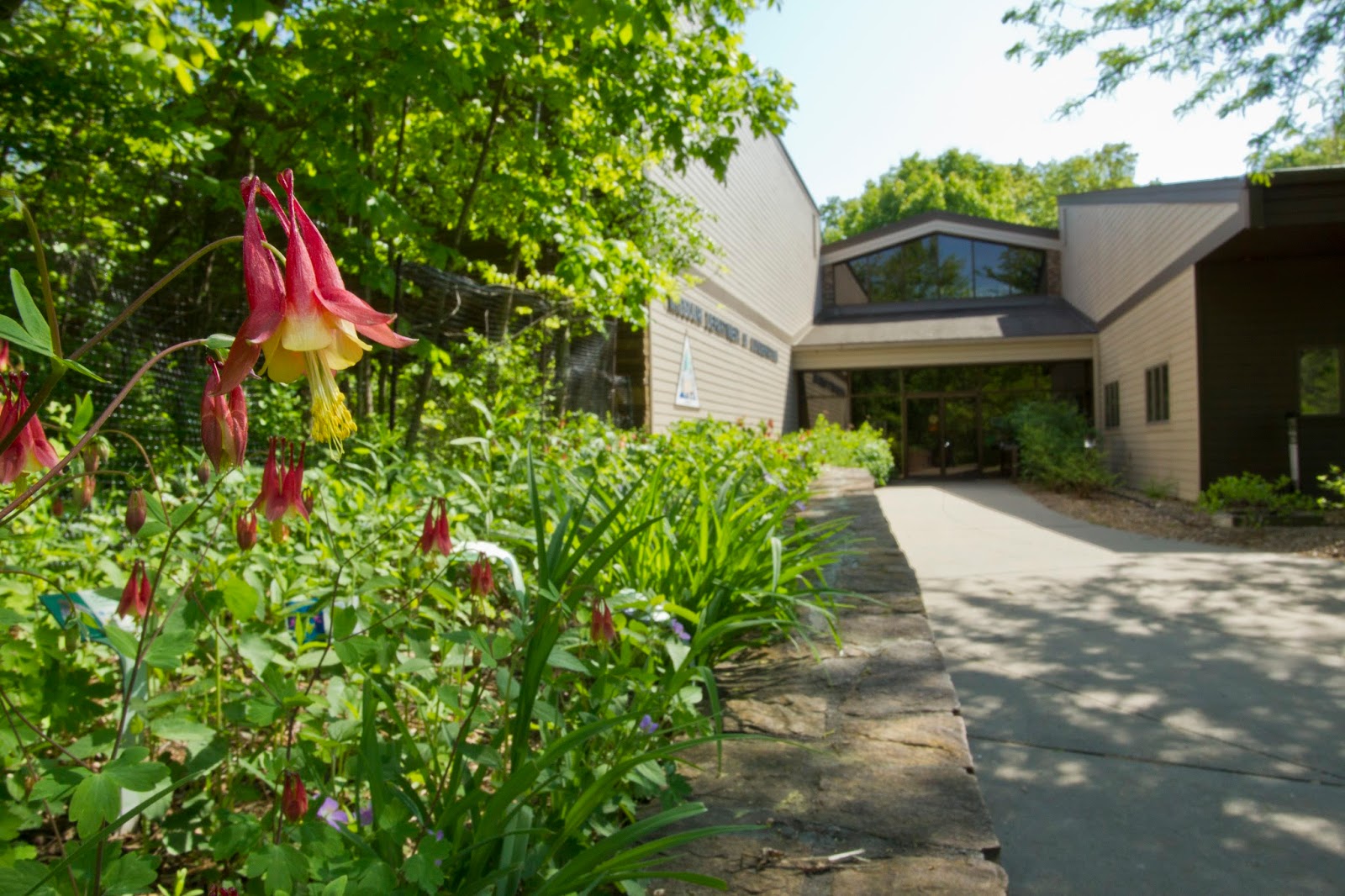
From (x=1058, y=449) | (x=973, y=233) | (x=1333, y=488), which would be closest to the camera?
(x=1333, y=488)

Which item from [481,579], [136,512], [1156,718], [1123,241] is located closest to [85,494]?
[136,512]

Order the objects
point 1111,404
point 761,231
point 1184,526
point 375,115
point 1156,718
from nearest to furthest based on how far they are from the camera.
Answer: point 1156,718, point 375,115, point 1184,526, point 761,231, point 1111,404

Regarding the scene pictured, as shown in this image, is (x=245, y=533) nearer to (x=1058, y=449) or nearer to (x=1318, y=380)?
(x=1318, y=380)

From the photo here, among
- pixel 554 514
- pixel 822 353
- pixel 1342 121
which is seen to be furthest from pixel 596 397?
pixel 822 353

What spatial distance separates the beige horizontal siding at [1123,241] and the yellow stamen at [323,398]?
10568 mm

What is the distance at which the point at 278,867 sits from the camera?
1.06 m

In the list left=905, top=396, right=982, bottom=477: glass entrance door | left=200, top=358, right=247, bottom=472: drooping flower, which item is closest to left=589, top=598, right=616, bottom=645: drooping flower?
left=200, top=358, right=247, bottom=472: drooping flower

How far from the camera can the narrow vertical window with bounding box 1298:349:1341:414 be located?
1107 centimetres

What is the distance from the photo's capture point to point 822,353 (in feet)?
67.2

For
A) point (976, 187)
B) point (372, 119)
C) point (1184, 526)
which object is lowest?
point (1184, 526)

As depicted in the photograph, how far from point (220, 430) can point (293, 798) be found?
622 mm

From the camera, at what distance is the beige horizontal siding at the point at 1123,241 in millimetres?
11102

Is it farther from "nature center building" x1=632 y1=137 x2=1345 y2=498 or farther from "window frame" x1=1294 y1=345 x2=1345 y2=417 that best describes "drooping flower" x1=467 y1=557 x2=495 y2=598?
"window frame" x1=1294 y1=345 x2=1345 y2=417

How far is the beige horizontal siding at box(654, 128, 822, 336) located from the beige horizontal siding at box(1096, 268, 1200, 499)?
6531 mm
